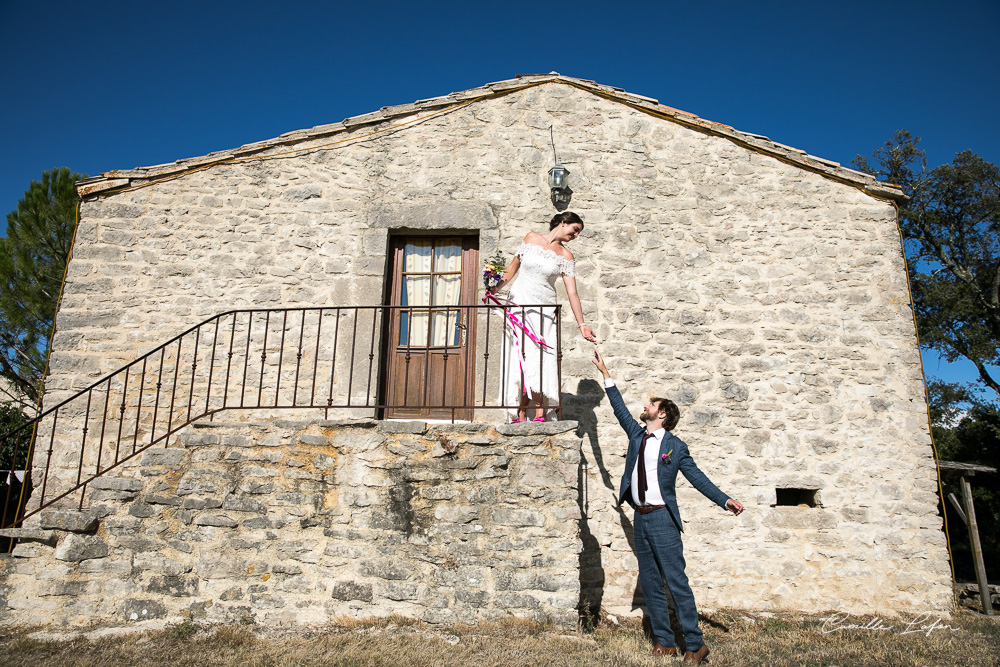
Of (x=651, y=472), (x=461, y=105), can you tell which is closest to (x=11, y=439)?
(x=461, y=105)

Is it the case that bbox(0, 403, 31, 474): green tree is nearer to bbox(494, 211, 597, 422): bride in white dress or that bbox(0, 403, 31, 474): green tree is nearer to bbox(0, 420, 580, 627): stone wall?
bbox(0, 420, 580, 627): stone wall

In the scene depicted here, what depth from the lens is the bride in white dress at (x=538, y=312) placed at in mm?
4547

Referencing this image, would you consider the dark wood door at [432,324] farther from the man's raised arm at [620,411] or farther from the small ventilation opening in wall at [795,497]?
the small ventilation opening in wall at [795,497]

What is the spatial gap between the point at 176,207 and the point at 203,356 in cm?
155

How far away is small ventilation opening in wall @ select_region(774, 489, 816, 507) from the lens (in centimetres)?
541

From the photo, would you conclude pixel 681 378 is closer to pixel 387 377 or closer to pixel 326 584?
pixel 387 377

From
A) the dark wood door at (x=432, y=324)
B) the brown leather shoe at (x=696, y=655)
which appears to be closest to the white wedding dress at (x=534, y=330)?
the dark wood door at (x=432, y=324)

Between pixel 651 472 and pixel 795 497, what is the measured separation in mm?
2429

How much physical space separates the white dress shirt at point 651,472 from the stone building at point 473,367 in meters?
0.42

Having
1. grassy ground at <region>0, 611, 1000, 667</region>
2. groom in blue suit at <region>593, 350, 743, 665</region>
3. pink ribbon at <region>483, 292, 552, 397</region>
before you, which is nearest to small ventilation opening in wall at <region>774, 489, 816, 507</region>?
grassy ground at <region>0, 611, 1000, 667</region>
